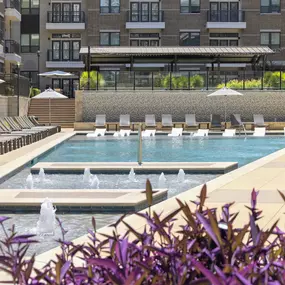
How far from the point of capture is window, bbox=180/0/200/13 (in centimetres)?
5466

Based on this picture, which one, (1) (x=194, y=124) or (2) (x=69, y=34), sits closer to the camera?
(1) (x=194, y=124)

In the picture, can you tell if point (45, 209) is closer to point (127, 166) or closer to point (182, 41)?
point (127, 166)

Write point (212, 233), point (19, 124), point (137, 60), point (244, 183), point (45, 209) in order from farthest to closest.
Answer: point (137, 60), point (19, 124), point (244, 183), point (45, 209), point (212, 233)

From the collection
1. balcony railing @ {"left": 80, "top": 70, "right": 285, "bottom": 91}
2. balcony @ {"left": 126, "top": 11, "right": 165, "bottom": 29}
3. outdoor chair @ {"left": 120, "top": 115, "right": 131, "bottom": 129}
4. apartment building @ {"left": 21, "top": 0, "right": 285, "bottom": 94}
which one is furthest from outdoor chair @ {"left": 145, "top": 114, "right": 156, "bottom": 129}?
balcony @ {"left": 126, "top": 11, "right": 165, "bottom": 29}

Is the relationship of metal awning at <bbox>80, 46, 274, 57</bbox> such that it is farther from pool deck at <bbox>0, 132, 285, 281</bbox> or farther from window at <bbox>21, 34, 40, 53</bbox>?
pool deck at <bbox>0, 132, 285, 281</bbox>

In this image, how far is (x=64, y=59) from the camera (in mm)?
55969

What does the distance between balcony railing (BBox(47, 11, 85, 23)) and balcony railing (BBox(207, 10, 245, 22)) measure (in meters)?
11.1

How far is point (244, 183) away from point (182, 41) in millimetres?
43704

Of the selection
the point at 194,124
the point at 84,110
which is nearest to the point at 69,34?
the point at 84,110

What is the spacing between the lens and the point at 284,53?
176ft

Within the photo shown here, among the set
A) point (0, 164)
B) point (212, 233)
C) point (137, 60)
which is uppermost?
point (137, 60)

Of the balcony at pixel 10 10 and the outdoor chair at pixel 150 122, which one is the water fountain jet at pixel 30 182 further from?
the balcony at pixel 10 10

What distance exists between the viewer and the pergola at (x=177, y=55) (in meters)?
39.8

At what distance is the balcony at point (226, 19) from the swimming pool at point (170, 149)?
25.7 meters
